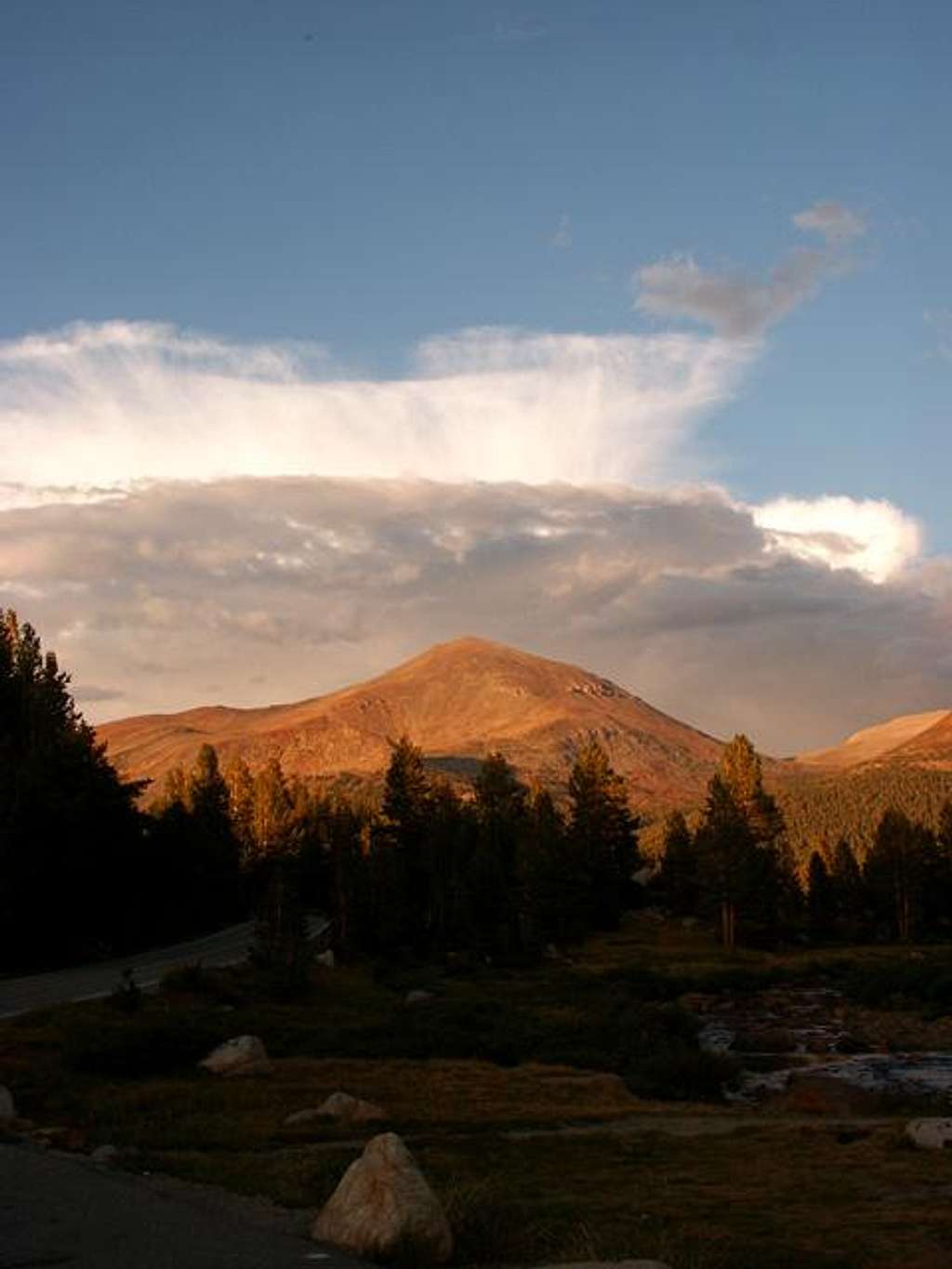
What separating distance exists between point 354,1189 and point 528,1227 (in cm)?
209

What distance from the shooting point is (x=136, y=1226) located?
12.5m

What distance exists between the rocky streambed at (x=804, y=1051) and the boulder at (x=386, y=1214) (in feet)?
67.4

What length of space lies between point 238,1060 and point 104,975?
891 inches

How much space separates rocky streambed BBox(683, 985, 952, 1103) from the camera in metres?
33.1

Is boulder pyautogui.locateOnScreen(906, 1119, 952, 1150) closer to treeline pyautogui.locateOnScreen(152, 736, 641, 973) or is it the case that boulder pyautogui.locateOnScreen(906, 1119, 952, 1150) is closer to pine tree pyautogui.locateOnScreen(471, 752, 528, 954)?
treeline pyautogui.locateOnScreen(152, 736, 641, 973)

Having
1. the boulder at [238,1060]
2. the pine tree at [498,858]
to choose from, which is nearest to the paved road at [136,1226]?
the boulder at [238,1060]

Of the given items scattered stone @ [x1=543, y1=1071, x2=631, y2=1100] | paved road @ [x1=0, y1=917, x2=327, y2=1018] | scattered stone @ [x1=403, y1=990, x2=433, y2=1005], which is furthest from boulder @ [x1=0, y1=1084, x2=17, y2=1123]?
scattered stone @ [x1=403, y1=990, x2=433, y2=1005]

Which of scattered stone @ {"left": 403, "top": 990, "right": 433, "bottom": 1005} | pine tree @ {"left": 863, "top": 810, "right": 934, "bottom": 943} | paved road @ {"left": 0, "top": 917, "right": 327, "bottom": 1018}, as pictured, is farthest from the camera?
pine tree @ {"left": 863, "top": 810, "right": 934, "bottom": 943}

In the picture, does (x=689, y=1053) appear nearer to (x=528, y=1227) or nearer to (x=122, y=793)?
(x=528, y=1227)

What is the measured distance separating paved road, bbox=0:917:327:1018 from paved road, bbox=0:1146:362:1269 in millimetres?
21979

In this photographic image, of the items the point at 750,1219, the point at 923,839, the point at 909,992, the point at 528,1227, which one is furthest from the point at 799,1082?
the point at 923,839

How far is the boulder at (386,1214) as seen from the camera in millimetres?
11703

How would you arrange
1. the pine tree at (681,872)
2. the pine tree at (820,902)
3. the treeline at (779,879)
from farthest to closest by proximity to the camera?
the pine tree at (681,872) < the pine tree at (820,902) < the treeline at (779,879)

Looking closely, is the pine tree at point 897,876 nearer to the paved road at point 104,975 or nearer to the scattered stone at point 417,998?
the paved road at point 104,975
